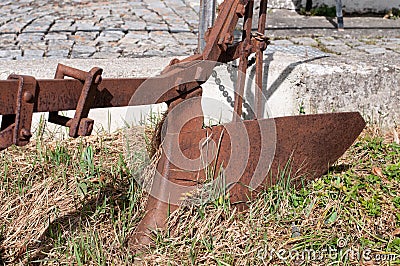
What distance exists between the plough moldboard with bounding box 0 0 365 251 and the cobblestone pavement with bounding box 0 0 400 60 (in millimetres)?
1350

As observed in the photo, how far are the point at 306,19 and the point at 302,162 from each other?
381cm

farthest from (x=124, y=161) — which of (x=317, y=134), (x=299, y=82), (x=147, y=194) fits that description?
(x=299, y=82)

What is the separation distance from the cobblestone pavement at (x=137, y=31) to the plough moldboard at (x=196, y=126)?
4.43 feet

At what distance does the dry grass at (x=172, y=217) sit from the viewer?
255 centimetres

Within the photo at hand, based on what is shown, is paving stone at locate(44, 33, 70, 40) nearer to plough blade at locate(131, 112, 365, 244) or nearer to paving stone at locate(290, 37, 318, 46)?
paving stone at locate(290, 37, 318, 46)

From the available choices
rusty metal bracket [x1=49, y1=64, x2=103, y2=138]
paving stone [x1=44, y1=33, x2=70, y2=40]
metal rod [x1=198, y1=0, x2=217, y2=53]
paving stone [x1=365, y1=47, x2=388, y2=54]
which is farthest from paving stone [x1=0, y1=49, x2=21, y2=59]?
paving stone [x1=365, y1=47, x2=388, y2=54]

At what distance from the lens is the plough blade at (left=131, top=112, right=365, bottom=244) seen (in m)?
2.57

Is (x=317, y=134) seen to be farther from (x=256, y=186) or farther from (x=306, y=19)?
(x=306, y=19)

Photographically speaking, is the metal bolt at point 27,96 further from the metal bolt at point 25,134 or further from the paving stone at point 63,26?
the paving stone at point 63,26

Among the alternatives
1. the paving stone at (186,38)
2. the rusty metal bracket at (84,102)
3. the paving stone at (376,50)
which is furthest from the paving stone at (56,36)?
the rusty metal bracket at (84,102)

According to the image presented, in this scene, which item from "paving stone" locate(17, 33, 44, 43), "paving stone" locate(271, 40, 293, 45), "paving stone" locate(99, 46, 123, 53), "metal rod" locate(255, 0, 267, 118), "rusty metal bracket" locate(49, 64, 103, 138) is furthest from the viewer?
"paving stone" locate(271, 40, 293, 45)

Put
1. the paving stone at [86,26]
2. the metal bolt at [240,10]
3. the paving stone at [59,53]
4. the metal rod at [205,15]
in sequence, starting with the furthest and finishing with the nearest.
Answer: the paving stone at [86,26] → the paving stone at [59,53] → the metal rod at [205,15] → the metal bolt at [240,10]

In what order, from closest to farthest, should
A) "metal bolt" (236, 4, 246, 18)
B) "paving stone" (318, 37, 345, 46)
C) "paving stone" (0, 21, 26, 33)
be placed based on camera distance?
"metal bolt" (236, 4, 246, 18)
"paving stone" (318, 37, 345, 46)
"paving stone" (0, 21, 26, 33)

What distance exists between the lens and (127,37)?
511cm
